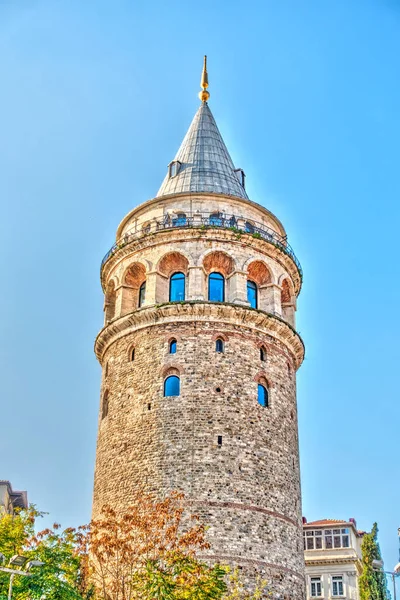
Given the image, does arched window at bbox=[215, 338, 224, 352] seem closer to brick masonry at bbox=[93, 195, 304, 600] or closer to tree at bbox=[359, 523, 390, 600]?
brick masonry at bbox=[93, 195, 304, 600]

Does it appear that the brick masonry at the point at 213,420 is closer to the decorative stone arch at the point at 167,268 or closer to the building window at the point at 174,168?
the decorative stone arch at the point at 167,268

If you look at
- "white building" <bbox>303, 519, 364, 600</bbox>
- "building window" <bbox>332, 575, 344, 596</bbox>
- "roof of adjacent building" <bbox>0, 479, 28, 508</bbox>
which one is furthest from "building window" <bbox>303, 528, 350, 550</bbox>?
"roof of adjacent building" <bbox>0, 479, 28, 508</bbox>

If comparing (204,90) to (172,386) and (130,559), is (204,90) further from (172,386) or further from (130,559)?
(130,559)

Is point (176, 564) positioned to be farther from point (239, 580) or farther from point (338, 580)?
point (338, 580)

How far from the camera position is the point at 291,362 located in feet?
128

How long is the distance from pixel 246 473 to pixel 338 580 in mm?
27135

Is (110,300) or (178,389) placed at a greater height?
(110,300)

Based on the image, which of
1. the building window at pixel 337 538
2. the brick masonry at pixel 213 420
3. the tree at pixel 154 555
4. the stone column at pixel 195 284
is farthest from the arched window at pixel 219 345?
the building window at pixel 337 538

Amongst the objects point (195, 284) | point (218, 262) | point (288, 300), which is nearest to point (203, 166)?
point (218, 262)

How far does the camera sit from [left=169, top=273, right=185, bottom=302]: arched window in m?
38.1

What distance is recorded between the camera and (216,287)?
38.4m

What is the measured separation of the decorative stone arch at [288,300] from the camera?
4028 centimetres

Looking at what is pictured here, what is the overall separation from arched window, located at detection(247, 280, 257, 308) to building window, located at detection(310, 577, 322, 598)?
2631 centimetres

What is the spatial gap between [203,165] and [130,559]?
20.1 meters
